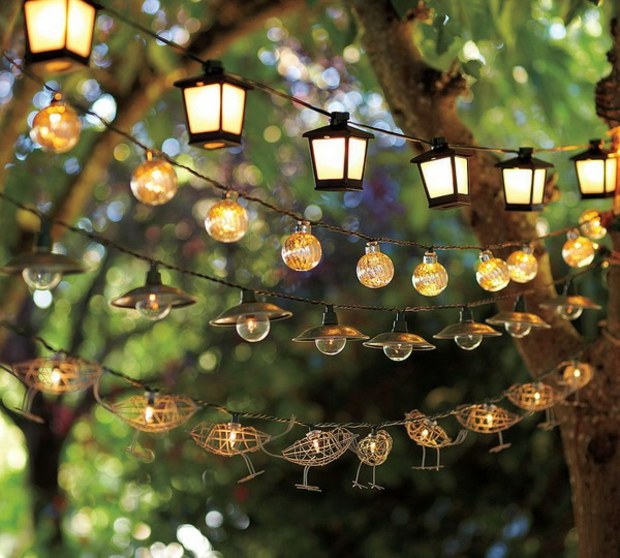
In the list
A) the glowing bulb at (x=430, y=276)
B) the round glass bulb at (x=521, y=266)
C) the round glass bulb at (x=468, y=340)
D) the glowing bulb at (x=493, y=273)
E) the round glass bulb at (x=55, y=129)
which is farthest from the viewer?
the round glass bulb at (x=521, y=266)

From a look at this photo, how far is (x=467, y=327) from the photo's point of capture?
155 inches

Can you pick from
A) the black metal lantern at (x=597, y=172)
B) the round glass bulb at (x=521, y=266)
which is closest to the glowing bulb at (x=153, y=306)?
the round glass bulb at (x=521, y=266)

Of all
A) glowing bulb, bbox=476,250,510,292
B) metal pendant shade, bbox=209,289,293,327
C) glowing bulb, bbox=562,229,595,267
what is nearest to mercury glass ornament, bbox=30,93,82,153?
metal pendant shade, bbox=209,289,293,327

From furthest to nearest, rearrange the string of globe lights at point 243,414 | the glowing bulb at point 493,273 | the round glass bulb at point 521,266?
the round glass bulb at point 521,266 < the glowing bulb at point 493,273 < the string of globe lights at point 243,414

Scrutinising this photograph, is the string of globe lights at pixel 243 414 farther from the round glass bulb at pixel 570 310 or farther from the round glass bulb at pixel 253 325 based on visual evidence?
the round glass bulb at pixel 570 310

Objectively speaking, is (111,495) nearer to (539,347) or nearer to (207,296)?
(207,296)

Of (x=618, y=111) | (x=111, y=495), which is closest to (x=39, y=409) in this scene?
(x=111, y=495)

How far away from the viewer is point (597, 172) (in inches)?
183

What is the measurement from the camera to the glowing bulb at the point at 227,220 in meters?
3.20

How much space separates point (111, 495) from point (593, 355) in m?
4.82

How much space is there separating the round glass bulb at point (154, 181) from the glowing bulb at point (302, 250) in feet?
1.74

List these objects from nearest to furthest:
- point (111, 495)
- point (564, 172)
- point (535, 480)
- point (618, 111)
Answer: point (618, 111)
point (535, 480)
point (564, 172)
point (111, 495)

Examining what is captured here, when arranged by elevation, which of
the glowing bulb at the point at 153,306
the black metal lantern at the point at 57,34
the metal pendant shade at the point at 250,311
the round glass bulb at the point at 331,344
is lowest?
the round glass bulb at the point at 331,344

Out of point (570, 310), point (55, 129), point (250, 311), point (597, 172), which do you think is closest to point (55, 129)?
point (55, 129)
